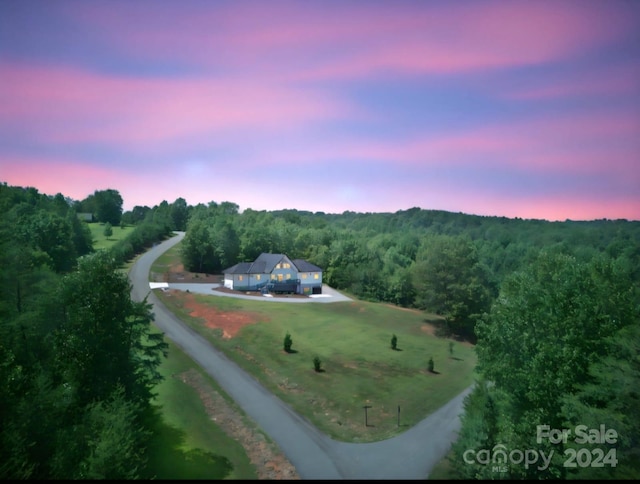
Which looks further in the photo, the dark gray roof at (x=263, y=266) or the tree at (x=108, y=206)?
the tree at (x=108, y=206)

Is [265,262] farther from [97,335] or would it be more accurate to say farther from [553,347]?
[553,347]

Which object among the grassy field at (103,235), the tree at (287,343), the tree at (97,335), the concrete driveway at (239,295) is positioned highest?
the grassy field at (103,235)

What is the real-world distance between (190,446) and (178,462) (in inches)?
66.5

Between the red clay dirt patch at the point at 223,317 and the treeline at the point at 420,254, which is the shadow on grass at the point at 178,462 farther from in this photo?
the treeline at the point at 420,254

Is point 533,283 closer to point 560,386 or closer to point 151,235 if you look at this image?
point 560,386

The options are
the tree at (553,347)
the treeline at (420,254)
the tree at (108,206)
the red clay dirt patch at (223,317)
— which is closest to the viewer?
the tree at (553,347)

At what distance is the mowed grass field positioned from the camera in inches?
1083

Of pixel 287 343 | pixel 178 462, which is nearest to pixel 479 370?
pixel 178 462

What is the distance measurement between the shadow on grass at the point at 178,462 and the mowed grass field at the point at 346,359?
723 centimetres

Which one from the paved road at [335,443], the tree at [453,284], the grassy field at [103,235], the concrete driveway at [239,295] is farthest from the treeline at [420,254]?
the paved road at [335,443]

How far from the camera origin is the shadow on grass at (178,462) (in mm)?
18891

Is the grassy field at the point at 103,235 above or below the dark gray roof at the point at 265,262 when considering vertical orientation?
above

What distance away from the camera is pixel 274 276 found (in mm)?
68812

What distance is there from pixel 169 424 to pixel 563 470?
2146 cm
